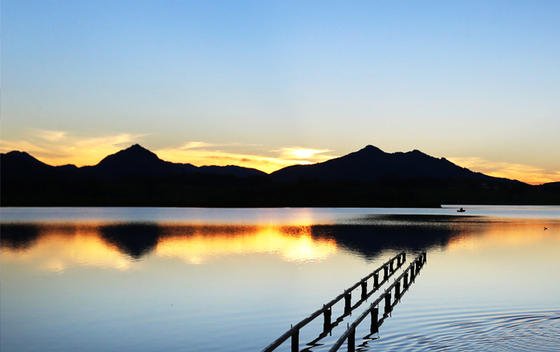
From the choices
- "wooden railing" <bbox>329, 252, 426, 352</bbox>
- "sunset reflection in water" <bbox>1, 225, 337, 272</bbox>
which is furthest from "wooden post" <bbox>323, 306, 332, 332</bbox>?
"sunset reflection in water" <bbox>1, 225, 337, 272</bbox>

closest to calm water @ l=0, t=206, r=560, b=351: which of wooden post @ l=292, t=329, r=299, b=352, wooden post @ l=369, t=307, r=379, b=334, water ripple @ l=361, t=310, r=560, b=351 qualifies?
water ripple @ l=361, t=310, r=560, b=351

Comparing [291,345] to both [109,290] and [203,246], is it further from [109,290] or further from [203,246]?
[203,246]

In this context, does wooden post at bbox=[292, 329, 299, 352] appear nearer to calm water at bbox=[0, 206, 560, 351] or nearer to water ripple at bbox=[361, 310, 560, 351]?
calm water at bbox=[0, 206, 560, 351]

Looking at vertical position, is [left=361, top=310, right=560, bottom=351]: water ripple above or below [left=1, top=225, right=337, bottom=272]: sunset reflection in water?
below

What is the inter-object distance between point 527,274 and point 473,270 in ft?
15.0

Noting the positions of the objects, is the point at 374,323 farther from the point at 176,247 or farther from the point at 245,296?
the point at 176,247

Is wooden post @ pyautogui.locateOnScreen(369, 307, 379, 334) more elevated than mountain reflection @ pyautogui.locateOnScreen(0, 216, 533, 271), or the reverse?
mountain reflection @ pyautogui.locateOnScreen(0, 216, 533, 271)

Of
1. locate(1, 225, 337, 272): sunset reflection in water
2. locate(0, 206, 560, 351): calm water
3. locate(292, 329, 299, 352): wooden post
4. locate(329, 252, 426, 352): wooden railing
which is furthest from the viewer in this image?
locate(1, 225, 337, 272): sunset reflection in water

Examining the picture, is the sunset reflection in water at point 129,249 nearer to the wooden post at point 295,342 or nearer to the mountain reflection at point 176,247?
the mountain reflection at point 176,247

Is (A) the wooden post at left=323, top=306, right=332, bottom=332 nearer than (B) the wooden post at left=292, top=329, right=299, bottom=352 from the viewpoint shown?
No

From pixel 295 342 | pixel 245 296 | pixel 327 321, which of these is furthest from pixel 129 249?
pixel 295 342

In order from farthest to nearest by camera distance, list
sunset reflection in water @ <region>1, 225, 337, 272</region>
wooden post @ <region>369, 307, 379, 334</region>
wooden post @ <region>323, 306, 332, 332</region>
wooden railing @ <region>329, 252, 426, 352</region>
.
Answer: sunset reflection in water @ <region>1, 225, 337, 272</region>
wooden post @ <region>369, 307, 379, 334</region>
wooden post @ <region>323, 306, 332, 332</region>
wooden railing @ <region>329, 252, 426, 352</region>

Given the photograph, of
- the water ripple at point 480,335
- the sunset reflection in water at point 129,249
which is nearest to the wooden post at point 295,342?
the water ripple at point 480,335

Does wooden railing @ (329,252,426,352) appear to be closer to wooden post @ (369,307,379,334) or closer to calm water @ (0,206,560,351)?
wooden post @ (369,307,379,334)
